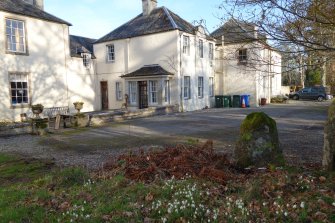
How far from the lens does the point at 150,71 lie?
81.2 ft

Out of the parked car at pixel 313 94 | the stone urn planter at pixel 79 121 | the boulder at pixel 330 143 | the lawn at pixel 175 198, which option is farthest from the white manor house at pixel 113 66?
the lawn at pixel 175 198

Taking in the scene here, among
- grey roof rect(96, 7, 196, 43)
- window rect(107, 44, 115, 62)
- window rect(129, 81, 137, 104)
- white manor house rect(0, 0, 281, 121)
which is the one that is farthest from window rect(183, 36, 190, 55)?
window rect(107, 44, 115, 62)

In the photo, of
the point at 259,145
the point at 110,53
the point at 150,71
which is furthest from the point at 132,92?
the point at 259,145

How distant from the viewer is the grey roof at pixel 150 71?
23727mm

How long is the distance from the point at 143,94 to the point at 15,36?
1048 cm

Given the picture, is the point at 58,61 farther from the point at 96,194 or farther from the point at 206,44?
the point at 96,194

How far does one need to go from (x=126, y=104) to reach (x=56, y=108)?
613 centimetres

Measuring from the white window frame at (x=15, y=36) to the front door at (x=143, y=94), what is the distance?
9.26m

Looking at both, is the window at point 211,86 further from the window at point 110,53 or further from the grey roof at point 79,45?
the grey roof at point 79,45

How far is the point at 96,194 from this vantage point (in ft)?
16.9

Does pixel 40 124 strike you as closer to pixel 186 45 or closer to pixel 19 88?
pixel 19 88

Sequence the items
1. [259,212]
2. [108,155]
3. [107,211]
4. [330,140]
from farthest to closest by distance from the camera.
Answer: [108,155] < [330,140] < [107,211] < [259,212]

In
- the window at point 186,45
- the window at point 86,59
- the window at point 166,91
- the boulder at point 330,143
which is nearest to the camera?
the boulder at point 330,143

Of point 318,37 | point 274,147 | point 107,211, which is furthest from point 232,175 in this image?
point 318,37
